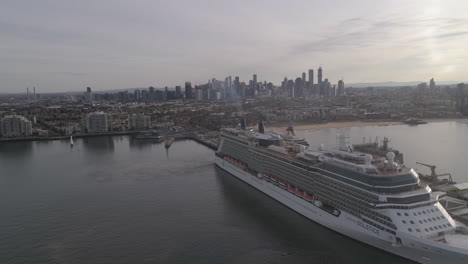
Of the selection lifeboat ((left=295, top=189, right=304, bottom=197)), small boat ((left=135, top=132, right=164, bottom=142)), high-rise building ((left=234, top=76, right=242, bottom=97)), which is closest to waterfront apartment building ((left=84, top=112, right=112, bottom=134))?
small boat ((left=135, top=132, right=164, bottom=142))

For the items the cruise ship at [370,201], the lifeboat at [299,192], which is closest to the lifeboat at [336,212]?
the cruise ship at [370,201]

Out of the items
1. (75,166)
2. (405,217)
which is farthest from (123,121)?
(405,217)

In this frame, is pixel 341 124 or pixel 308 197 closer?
pixel 308 197

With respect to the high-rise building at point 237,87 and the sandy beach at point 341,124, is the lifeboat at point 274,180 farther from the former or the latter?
the high-rise building at point 237,87

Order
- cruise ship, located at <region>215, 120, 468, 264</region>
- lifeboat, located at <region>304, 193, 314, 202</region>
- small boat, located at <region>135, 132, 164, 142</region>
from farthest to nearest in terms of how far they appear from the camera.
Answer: small boat, located at <region>135, 132, 164, 142</region>, lifeboat, located at <region>304, 193, 314, 202</region>, cruise ship, located at <region>215, 120, 468, 264</region>

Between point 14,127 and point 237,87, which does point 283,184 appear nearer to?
point 14,127

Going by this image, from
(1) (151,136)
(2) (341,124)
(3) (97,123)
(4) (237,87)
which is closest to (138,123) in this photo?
(3) (97,123)

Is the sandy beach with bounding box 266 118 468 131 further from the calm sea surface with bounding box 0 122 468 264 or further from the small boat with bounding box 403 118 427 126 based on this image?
the calm sea surface with bounding box 0 122 468 264
